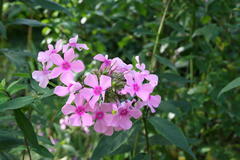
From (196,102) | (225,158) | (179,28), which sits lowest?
(225,158)

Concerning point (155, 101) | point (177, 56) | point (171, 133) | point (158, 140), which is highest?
point (155, 101)

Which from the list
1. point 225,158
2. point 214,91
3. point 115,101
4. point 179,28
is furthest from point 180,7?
point 115,101

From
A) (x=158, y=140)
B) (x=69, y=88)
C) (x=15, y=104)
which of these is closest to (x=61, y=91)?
(x=69, y=88)

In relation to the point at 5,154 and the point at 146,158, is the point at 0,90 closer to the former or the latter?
the point at 5,154

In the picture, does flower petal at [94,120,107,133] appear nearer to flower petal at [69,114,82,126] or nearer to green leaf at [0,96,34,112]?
flower petal at [69,114,82,126]

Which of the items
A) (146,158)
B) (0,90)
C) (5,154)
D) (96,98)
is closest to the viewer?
(96,98)

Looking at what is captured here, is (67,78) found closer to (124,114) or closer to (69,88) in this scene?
(69,88)

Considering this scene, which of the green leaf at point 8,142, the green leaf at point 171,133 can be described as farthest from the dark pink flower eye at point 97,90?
the green leaf at point 8,142
